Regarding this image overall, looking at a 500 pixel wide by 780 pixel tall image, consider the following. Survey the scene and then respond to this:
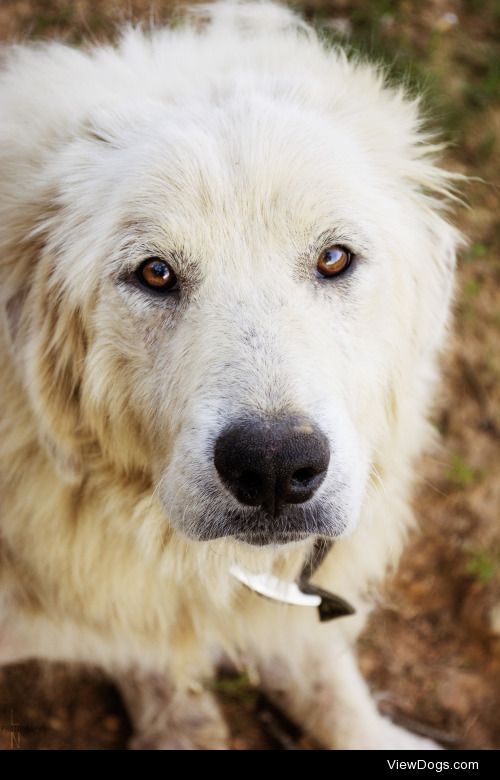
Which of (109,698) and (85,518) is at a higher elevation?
(85,518)

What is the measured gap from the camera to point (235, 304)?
1981mm

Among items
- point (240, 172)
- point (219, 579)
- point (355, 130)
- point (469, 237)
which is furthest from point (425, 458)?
point (240, 172)

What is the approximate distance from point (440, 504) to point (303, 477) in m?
2.26

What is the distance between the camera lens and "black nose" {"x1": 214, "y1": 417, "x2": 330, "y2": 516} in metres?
1.73

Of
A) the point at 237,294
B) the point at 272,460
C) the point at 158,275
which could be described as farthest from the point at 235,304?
the point at 272,460

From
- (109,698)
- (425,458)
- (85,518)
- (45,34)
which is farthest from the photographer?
(45,34)

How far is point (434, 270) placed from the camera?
2.51m

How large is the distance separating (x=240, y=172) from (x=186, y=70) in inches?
24.5

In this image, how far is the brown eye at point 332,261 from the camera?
2.12 metres

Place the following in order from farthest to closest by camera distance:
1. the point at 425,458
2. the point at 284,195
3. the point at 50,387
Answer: the point at 425,458 < the point at 50,387 < the point at 284,195

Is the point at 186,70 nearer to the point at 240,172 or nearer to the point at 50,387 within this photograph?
the point at 240,172

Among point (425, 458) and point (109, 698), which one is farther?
point (425, 458)

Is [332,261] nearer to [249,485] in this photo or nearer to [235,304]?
[235,304]

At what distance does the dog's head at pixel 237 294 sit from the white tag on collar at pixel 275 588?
48 cm
